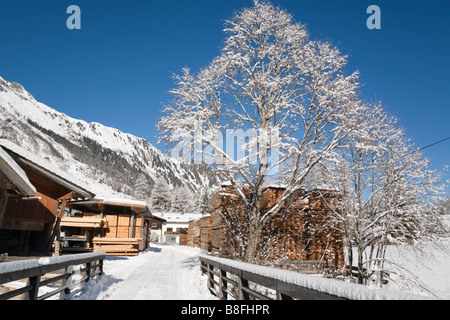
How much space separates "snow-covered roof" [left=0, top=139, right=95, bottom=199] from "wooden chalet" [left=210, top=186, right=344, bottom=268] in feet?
22.2

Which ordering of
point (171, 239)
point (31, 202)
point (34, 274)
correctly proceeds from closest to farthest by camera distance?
1. point (34, 274)
2. point (31, 202)
3. point (171, 239)

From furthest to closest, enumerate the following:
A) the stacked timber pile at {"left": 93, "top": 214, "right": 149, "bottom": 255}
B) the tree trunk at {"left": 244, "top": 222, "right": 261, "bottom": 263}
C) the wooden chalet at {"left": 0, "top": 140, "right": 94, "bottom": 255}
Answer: the stacked timber pile at {"left": 93, "top": 214, "right": 149, "bottom": 255} → the tree trunk at {"left": 244, "top": 222, "right": 261, "bottom": 263} → the wooden chalet at {"left": 0, "top": 140, "right": 94, "bottom": 255}

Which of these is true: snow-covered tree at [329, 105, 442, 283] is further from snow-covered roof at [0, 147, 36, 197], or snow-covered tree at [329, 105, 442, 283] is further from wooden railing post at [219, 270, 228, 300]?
snow-covered roof at [0, 147, 36, 197]

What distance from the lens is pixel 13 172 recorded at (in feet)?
24.7

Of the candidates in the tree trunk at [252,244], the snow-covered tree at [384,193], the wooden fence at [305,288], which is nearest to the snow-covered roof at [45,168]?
the tree trunk at [252,244]

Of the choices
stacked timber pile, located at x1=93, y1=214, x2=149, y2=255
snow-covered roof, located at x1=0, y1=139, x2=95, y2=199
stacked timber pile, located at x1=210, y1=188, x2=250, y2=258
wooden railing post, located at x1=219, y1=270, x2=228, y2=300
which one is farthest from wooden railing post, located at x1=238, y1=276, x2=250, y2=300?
stacked timber pile, located at x1=93, y1=214, x2=149, y2=255

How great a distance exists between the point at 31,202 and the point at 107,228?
1002 cm

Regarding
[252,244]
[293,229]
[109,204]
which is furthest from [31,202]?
[293,229]

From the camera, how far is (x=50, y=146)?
5438 inches

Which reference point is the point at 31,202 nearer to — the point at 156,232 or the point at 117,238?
the point at 117,238

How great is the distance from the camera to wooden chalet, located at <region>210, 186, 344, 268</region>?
53.3ft
